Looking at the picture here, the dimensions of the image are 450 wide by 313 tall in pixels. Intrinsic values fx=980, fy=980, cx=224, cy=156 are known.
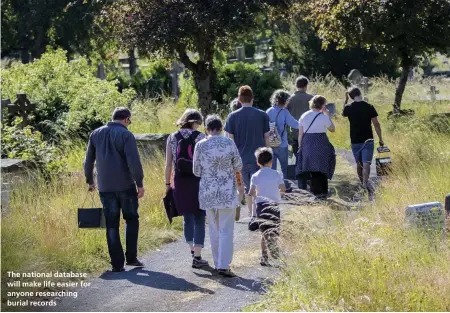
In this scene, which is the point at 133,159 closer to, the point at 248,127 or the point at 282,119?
the point at 248,127

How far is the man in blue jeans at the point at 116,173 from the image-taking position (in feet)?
33.9

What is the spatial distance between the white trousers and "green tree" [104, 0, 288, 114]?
1016 cm

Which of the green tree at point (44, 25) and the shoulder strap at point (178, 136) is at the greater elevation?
the green tree at point (44, 25)

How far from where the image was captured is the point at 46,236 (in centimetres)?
1066

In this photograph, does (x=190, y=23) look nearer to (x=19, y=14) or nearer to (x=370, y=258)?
(x=370, y=258)

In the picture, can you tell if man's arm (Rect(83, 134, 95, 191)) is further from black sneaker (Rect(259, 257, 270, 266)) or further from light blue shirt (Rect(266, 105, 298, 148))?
light blue shirt (Rect(266, 105, 298, 148))

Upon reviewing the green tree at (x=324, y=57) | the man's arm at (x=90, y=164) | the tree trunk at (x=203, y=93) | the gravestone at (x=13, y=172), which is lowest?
the gravestone at (x=13, y=172)

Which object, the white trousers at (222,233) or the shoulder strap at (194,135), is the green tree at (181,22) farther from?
the white trousers at (222,233)

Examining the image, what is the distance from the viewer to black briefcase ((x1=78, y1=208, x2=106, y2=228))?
10.4m

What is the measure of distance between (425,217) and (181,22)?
11.4m

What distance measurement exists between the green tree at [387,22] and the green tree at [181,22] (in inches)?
53.1

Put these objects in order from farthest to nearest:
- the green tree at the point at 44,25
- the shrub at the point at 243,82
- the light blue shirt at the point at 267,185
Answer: the green tree at the point at 44,25 → the shrub at the point at 243,82 → the light blue shirt at the point at 267,185

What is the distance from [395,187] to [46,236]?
14.8ft

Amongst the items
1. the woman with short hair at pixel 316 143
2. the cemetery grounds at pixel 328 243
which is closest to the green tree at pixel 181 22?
the cemetery grounds at pixel 328 243
